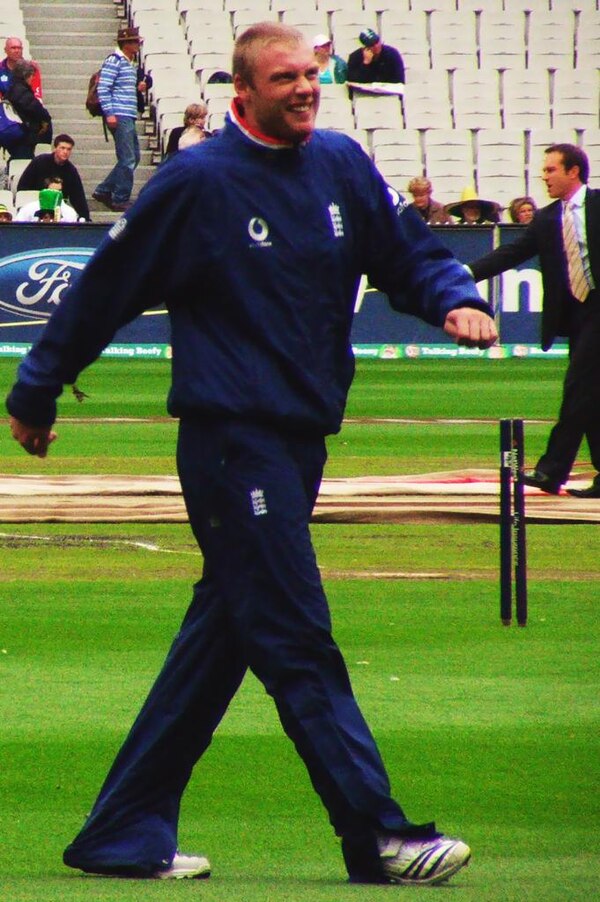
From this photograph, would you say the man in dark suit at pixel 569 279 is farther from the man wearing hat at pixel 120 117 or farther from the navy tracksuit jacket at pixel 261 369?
the man wearing hat at pixel 120 117

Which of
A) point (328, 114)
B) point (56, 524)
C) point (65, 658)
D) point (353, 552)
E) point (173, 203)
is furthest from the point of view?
point (328, 114)

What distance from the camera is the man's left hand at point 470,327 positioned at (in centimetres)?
432

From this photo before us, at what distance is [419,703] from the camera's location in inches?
259

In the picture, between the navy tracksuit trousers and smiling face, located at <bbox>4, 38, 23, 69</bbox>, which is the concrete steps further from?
the navy tracksuit trousers

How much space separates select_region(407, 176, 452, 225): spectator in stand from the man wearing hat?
14.4 ft

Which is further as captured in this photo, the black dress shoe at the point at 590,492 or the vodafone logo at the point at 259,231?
the black dress shoe at the point at 590,492

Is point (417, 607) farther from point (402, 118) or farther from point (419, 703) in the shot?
point (402, 118)

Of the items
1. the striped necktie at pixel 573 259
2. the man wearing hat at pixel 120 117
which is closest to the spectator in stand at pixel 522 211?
the man wearing hat at pixel 120 117

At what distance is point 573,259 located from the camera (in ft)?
39.6

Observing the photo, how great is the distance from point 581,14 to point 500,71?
230 centimetres

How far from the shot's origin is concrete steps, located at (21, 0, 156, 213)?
29938mm

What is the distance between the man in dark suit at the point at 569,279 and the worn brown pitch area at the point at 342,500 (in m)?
0.34

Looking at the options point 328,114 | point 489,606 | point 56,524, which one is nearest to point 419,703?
point 489,606

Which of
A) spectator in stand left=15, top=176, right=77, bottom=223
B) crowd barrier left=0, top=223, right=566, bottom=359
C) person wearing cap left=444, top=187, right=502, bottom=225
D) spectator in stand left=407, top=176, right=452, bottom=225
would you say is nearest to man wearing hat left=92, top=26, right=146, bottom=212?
spectator in stand left=15, top=176, right=77, bottom=223
